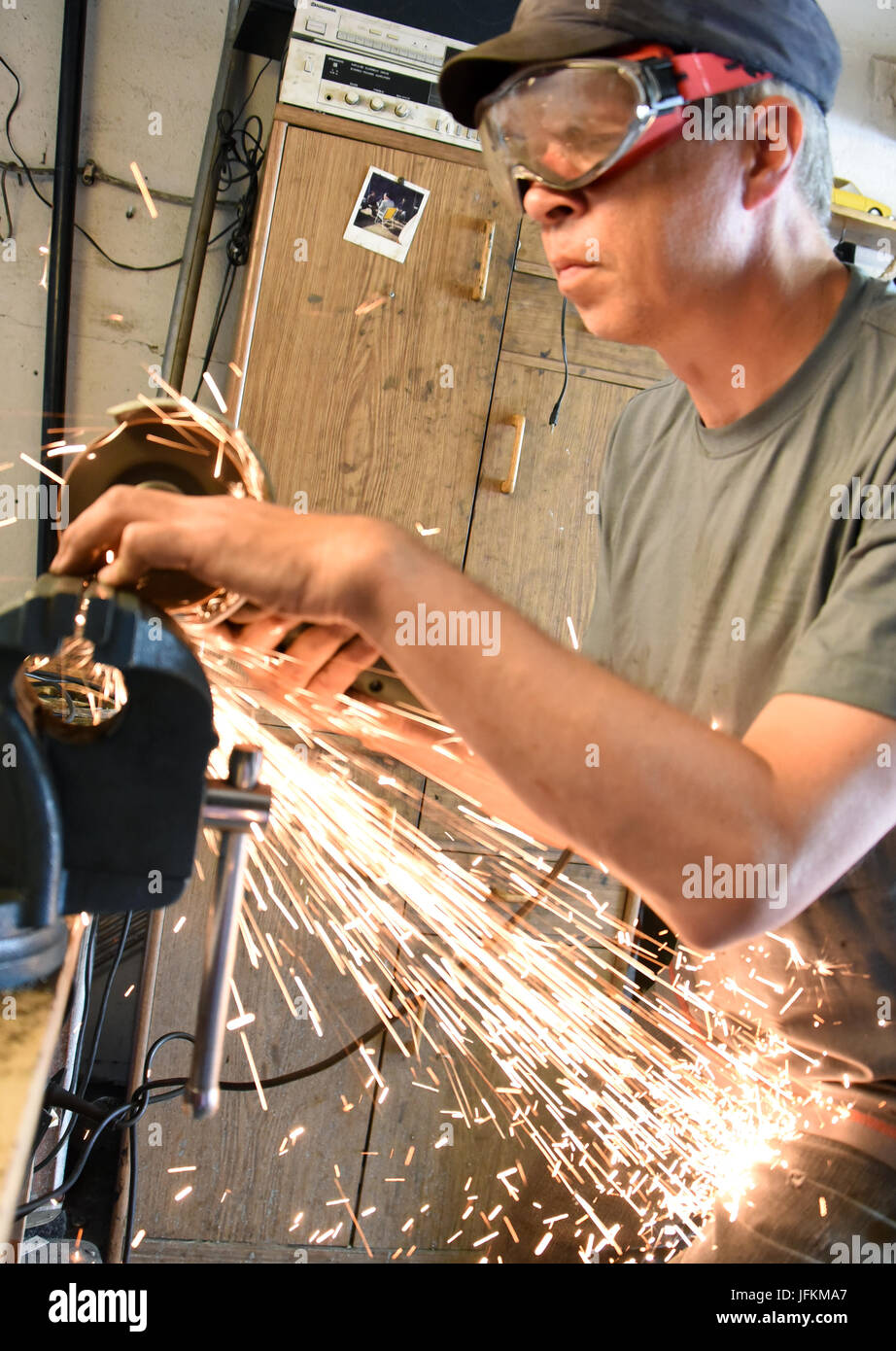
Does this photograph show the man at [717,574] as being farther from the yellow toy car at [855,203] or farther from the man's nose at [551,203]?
the yellow toy car at [855,203]

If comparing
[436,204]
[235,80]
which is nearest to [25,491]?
[235,80]

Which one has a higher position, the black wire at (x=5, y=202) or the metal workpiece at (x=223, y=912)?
the black wire at (x=5, y=202)

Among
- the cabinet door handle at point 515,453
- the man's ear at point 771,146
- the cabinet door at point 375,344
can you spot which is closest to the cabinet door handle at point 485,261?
the cabinet door at point 375,344

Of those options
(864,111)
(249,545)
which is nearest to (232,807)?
(249,545)

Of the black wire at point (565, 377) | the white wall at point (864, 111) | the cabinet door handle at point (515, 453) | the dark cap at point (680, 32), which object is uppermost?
the white wall at point (864, 111)

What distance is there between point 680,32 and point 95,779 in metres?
1.12

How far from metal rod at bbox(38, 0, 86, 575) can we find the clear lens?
2.05 meters

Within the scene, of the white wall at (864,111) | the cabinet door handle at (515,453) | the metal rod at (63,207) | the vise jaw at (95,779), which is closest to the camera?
the vise jaw at (95,779)

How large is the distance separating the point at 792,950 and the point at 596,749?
0.64 meters

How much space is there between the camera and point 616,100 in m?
1.26

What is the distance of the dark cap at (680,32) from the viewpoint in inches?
49.5

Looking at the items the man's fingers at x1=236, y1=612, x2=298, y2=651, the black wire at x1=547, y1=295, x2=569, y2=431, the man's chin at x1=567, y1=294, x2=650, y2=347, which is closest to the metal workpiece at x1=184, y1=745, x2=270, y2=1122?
the man's fingers at x1=236, y1=612, x2=298, y2=651

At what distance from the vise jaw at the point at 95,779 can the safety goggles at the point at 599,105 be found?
2.70ft
